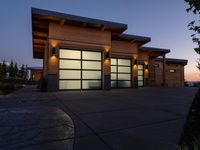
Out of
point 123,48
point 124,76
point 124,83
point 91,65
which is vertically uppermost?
point 123,48

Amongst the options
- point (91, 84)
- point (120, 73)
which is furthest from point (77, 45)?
point (120, 73)

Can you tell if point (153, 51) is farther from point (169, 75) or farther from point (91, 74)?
point (91, 74)

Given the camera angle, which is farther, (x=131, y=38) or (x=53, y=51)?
(x=131, y=38)

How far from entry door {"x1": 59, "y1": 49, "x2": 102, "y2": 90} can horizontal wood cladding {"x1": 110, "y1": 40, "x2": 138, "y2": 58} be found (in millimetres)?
2608

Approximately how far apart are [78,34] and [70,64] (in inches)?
99.5

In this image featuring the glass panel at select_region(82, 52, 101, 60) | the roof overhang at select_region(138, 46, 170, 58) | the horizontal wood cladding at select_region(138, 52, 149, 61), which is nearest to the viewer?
the glass panel at select_region(82, 52, 101, 60)

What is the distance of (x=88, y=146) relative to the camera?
7.07 feet

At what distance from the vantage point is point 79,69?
12016 mm

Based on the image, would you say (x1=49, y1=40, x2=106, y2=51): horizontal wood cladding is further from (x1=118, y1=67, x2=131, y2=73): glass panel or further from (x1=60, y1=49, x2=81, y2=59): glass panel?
(x1=118, y1=67, x2=131, y2=73): glass panel

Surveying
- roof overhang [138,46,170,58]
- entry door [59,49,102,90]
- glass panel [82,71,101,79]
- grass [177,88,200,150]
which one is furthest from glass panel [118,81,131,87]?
grass [177,88,200,150]

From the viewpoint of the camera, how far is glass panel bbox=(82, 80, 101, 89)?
12141 mm

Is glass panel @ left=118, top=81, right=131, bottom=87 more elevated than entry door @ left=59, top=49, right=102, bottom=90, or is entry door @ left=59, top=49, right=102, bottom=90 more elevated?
entry door @ left=59, top=49, right=102, bottom=90

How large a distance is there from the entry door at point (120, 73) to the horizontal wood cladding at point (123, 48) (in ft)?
2.07

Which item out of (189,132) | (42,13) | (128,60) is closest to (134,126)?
(189,132)
